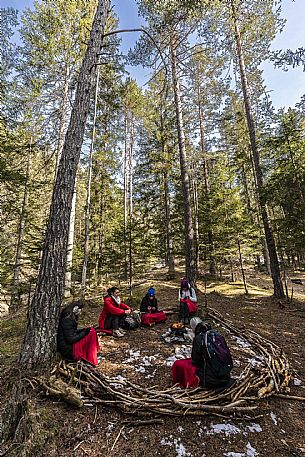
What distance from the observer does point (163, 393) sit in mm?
3297

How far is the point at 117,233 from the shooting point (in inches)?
414

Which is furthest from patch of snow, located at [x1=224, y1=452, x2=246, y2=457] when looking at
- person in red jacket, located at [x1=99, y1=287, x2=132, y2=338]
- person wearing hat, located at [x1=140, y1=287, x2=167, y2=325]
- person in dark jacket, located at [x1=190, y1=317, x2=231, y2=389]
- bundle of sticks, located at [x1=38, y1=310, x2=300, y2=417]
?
person wearing hat, located at [x1=140, y1=287, x2=167, y2=325]

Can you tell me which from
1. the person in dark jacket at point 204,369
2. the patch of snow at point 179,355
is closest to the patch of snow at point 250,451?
the person in dark jacket at point 204,369

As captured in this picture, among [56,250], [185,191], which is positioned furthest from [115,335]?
[185,191]

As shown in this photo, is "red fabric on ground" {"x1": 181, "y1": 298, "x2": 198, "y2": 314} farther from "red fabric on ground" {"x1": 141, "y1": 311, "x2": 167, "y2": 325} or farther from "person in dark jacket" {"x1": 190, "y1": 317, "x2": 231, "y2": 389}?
"person in dark jacket" {"x1": 190, "y1": 317, "x2": 231, "y2": 389}

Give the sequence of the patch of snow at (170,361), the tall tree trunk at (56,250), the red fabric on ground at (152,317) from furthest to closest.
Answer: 1. the red fabric on ground at (152,317)
2. the patch of snow at (170,361)
3. the tall tree trunk at (56,250)

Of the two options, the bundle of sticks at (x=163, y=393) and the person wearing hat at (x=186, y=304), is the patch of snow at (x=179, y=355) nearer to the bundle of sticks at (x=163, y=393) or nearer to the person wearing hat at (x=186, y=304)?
the bundle of sticks at (x=163, y=393)

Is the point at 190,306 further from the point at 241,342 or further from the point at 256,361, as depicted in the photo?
the point at 256,361

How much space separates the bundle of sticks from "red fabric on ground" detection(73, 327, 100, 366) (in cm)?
21

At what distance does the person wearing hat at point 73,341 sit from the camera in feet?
13.2

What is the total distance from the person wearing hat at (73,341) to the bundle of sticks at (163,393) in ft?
0.61

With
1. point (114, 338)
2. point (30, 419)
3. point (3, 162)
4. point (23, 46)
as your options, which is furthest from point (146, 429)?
point (23, 46)

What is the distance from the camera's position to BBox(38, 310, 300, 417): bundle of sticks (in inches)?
119

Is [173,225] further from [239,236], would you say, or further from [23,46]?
[23,46]
